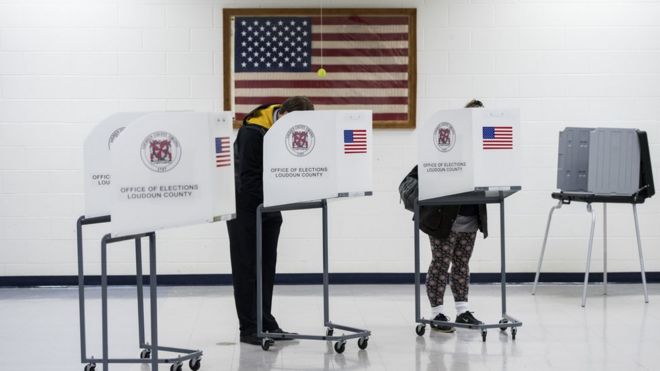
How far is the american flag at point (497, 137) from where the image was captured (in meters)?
4.86

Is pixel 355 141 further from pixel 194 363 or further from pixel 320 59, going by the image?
pixel 320 59

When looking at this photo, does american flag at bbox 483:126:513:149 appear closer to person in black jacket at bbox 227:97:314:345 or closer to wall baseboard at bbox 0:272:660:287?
person in black jacket at bbox 227:97:314:345

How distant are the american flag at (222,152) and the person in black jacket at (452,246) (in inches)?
59.8

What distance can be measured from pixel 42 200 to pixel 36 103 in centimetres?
72

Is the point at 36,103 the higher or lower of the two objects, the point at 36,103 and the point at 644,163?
the higher

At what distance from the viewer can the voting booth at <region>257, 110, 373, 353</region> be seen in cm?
456

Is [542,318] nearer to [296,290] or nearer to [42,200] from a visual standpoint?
[296,290]

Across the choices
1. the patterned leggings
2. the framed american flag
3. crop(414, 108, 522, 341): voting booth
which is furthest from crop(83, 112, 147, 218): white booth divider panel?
the framed american flag

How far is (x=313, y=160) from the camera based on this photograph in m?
4.59

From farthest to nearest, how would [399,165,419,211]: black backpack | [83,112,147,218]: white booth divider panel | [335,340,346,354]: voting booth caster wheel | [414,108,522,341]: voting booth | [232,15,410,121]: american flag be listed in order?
[232,15,410,121]: american flag → [399,165,419,211]: black backpack → [414,108,522,341]: voting booth → [335,340,346,354]: voting booth caster wheel → [83,112,147,218]: white booth divider panel

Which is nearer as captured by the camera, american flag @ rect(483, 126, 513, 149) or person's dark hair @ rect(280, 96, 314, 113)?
person's dark hair @ rect(280, 96, 314, 113)

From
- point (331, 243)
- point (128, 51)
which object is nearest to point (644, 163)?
point (331, 243)

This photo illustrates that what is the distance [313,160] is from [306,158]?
4 centimetres

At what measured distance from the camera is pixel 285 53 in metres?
6.95
